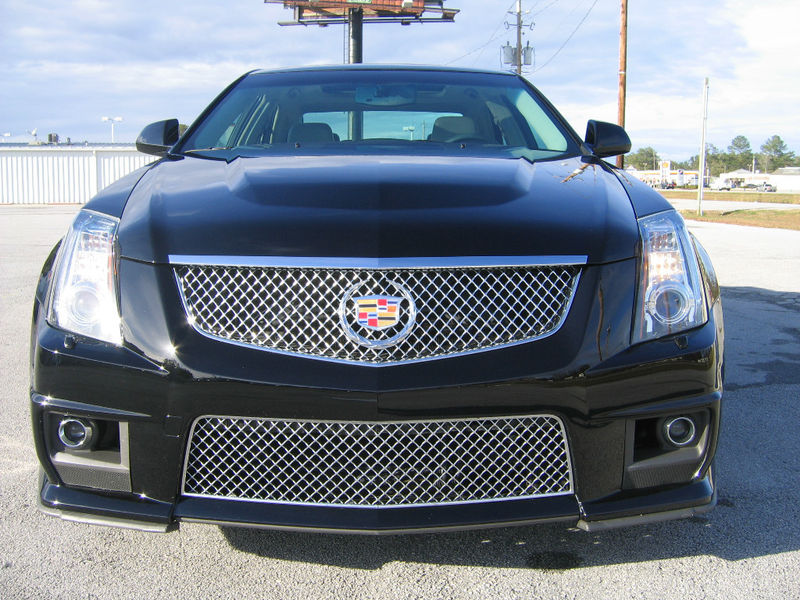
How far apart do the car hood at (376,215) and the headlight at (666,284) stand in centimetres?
7

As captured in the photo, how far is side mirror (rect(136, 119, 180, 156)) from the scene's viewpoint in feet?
10.5

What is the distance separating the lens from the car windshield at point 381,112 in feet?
10.6

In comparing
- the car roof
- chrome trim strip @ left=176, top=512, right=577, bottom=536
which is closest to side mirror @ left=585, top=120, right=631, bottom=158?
the car roof

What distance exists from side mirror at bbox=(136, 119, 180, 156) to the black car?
3.83ft

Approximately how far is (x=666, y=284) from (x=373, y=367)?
2.80 feet

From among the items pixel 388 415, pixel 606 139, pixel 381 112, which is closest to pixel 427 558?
pixel 388 415

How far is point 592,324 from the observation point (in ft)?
6.43

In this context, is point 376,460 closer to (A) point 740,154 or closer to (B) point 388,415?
(B) point 388,415

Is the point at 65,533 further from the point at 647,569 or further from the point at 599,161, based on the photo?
the point at 599,161

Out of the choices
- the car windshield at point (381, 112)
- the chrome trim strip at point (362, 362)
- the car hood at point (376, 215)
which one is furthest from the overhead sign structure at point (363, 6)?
the chrome trim strip at point (362, 362)

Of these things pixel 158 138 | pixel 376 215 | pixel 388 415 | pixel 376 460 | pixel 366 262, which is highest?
pixel 158 138

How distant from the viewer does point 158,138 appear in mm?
3215

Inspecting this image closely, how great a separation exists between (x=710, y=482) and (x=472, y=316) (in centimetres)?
84

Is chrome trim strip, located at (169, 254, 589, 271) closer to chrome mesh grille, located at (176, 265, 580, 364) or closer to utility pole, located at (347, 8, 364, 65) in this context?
chrome mesh grille, located at (176, 265, 580, 364)
